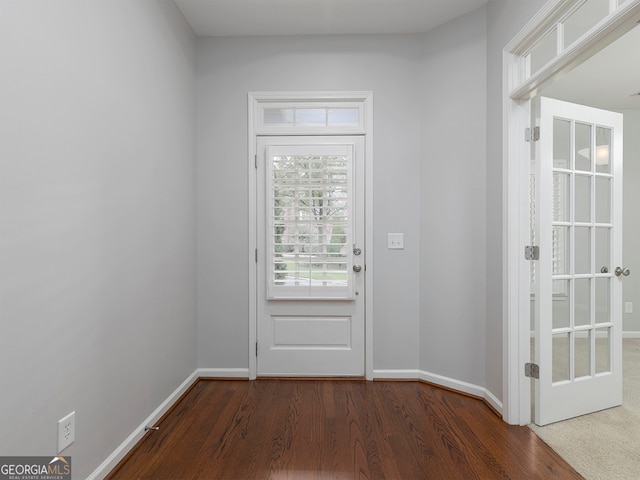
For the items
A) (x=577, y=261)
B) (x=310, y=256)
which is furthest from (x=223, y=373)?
(x=577, y=261)

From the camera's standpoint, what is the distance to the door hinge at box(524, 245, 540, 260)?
2.10m

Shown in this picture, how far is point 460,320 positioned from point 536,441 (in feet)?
2.80

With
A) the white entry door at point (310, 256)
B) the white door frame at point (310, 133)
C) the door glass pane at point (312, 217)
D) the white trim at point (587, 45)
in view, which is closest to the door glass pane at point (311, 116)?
the white door frame at point (310, 133)

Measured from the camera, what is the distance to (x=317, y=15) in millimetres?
2566

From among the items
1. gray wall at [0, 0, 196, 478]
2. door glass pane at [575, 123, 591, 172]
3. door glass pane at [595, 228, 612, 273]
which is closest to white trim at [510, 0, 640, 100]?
door glass pane at [575, 123, 591, 172]

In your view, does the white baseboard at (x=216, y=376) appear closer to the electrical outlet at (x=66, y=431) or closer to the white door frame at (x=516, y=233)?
the white door frame at (x=516, y=233)

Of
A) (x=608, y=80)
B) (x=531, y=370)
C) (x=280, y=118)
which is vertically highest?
(x=608, y=80)

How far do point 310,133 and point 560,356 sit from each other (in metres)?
2.30

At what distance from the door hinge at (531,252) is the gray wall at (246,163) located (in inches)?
33.1

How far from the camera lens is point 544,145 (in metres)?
2.09

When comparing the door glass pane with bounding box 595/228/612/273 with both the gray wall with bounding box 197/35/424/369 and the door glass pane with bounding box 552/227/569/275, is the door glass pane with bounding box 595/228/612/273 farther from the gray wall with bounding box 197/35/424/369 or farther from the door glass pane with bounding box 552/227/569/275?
the gray wall with bounding box 197/35/424/369

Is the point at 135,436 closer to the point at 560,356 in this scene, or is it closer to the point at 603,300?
the point at 560,356

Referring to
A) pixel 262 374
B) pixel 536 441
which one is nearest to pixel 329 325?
pixel 262 374

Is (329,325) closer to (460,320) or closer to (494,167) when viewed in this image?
(460,320)
